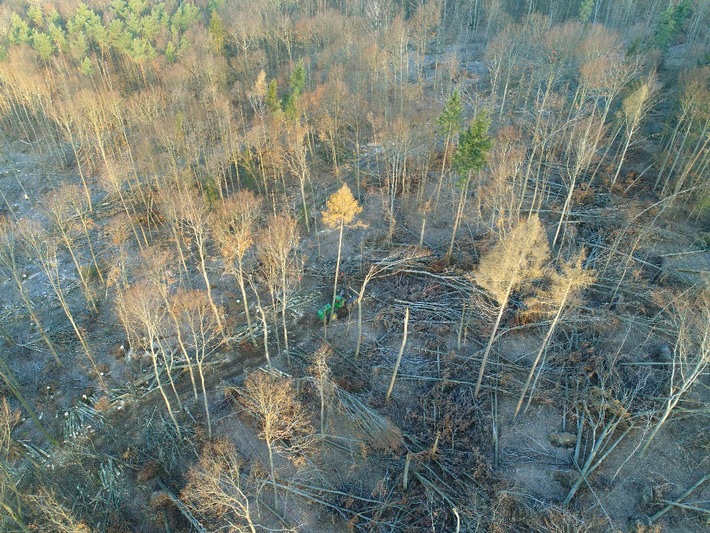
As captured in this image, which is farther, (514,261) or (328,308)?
(328,308)

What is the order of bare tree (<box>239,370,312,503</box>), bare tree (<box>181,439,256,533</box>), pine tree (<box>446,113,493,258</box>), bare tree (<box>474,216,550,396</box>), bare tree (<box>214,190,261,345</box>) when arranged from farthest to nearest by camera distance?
pine tree (<box>446,113,493,258</box>), bare tree (<box>214,190,261,345</box>), bare tree (<box>474,216,550,396</box>), bare tree (<box>239,370,312,503</box>), bare tree (<box>181,439,256,533</box>)

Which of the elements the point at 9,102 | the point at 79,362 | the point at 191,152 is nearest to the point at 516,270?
the point at 79,362

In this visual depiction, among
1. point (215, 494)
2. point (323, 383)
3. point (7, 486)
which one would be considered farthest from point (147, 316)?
point (323, 383)

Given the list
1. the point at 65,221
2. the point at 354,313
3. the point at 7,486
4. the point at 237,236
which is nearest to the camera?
the point at 7,486

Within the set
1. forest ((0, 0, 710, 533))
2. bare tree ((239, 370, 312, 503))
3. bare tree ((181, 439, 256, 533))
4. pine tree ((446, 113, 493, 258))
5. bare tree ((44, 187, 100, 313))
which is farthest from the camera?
pine tree ((446, 113, 493, 258))

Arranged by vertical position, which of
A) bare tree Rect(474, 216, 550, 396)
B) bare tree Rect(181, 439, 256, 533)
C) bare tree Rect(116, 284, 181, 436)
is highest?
bare tree Rect(474, 216, 550, 396)

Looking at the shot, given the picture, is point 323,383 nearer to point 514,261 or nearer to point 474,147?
point 514,261

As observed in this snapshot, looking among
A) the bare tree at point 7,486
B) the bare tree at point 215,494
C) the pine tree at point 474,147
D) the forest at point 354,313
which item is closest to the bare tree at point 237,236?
the forest at point 354,313

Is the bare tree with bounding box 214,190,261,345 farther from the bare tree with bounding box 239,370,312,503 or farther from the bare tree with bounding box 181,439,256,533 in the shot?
the bare tree with bounding box 181,439,256,533

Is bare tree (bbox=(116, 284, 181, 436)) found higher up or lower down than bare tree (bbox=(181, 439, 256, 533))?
higher up

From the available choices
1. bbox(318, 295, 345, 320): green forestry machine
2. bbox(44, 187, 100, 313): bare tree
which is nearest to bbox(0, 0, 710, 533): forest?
bbox(318, 295, 345, 320): green forestry machine
